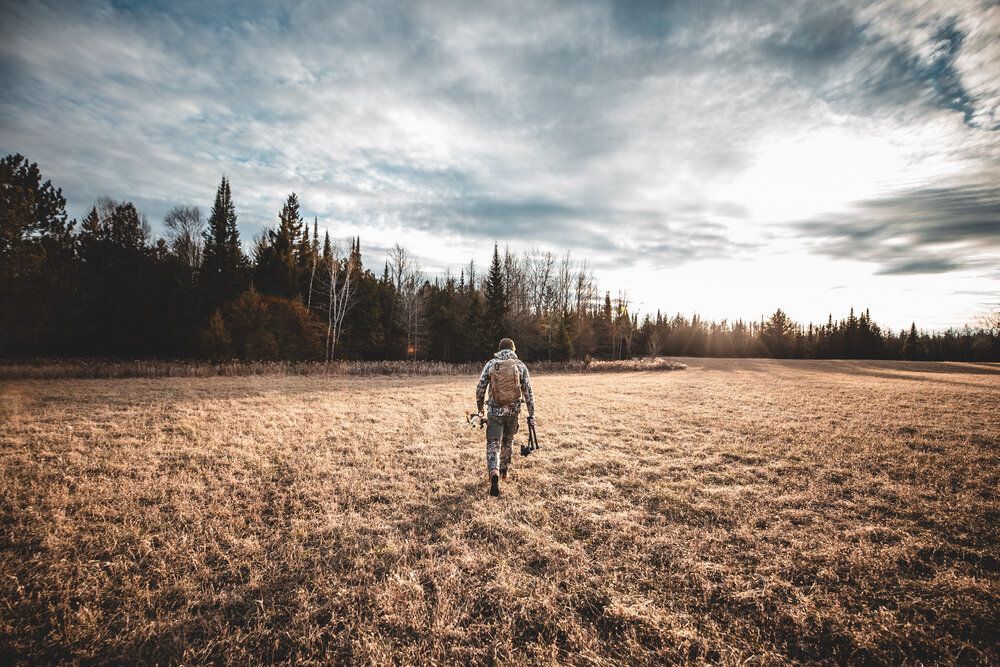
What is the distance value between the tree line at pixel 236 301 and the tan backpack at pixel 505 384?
76.5 feet

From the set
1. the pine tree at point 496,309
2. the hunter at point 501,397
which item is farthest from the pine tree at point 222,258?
the hunter at point 501,397

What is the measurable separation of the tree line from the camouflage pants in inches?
923

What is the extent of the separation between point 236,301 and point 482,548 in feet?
104

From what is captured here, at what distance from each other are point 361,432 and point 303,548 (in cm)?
541

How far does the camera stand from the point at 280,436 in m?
8.95

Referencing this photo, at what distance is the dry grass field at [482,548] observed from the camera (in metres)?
3.04

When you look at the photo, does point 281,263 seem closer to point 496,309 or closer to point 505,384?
point 496,309

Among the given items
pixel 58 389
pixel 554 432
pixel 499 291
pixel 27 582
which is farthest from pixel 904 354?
pixel 58 389

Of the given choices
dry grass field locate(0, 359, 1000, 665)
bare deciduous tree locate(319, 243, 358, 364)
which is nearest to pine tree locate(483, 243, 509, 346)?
bare deciduous tree locate(319, 243, 358, 364)

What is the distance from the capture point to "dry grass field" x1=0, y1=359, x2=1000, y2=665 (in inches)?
120

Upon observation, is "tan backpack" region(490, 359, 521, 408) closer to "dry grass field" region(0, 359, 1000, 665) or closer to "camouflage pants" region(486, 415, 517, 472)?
"camouflage pants" region(486, 415, 517, 472)

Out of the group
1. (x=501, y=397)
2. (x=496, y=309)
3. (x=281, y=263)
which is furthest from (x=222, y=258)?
(x=501, y=397)

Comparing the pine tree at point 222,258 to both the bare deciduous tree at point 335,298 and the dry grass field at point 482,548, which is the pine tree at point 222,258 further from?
the dry grass field at point 482,548

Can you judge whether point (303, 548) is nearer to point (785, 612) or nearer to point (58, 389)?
point (785, 612)
